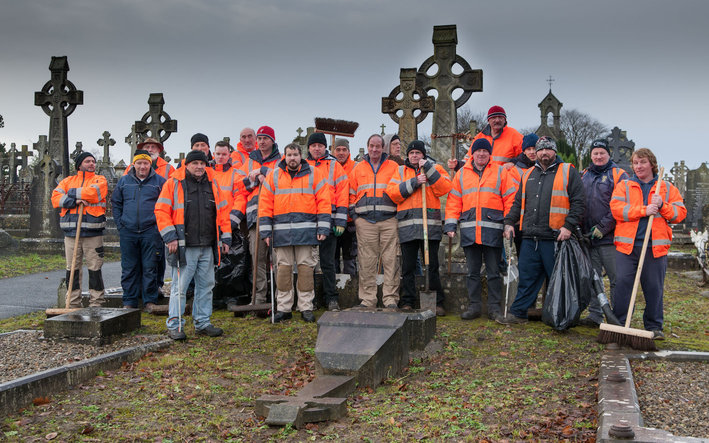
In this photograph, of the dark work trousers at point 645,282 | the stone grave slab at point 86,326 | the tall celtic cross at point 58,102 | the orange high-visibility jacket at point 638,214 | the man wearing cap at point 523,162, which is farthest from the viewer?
the tall celtic cross at point 58,102

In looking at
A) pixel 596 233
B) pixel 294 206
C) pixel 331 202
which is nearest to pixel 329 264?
pixel 331 202

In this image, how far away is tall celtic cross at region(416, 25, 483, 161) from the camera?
1137 cm

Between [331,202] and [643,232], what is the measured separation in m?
3.57

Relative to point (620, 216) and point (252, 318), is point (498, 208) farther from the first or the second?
point (252, 318)

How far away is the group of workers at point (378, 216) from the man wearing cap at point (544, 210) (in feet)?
0.05

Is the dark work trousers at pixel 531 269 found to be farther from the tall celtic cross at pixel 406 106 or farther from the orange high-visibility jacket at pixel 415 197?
the tall celtic cross at pixel 406 106

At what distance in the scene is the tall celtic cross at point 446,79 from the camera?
448 inches

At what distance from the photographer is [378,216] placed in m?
7.64

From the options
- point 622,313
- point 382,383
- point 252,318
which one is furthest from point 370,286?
point 622,313

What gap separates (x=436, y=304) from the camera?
797cm

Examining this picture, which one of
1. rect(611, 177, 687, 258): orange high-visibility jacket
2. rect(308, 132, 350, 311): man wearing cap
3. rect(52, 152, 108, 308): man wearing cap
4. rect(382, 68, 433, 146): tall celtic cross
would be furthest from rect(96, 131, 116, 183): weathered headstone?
rect(611, 177, 687, 258): orange high-visibility jacket

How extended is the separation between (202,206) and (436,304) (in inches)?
125

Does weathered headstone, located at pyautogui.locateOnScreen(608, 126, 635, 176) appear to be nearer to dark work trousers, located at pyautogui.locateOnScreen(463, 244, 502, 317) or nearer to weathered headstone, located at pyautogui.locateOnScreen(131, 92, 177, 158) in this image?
weathered headstone, located at pyautogui.locateOnScreen(131, 92, 177, 158)

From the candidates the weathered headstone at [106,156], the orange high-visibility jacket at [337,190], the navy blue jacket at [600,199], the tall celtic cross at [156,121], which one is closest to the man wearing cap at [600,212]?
the navy blue jacket at [600,199]
